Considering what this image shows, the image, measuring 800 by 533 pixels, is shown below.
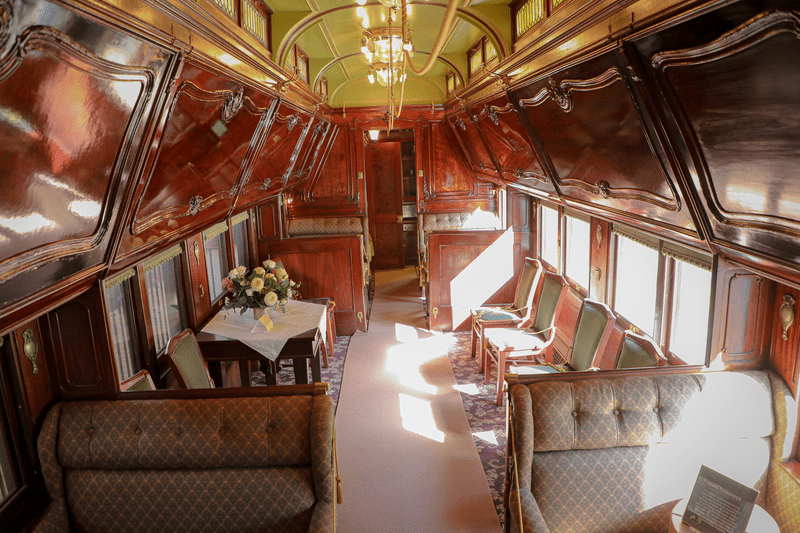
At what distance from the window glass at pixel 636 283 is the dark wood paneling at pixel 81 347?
334cm

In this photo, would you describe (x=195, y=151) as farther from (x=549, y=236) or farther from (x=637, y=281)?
(x=549, y=236)

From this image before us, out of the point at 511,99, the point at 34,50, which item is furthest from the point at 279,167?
the point at 34,50

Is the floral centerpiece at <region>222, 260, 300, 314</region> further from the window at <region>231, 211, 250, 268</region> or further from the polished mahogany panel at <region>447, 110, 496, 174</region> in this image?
the polished mahogany panel at <region>447, 110, 496, 174</region>

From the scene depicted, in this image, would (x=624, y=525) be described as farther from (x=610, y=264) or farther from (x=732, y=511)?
(x=610, y=264)

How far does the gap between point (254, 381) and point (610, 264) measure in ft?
11.5

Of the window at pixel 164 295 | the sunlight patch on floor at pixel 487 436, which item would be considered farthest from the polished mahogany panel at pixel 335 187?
the sunlight patch on floor at pixel 487 436

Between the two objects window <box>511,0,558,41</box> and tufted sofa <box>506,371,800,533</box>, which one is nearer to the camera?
tufted sofa <box>506,371,800,533</box>

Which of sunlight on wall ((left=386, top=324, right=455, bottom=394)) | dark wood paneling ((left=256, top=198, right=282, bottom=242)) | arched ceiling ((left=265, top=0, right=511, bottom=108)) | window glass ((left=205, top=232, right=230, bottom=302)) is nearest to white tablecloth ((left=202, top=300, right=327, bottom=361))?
window glass ((left=205, top=232, right=230, bottom=302))

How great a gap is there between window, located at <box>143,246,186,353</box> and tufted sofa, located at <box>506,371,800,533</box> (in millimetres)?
2488

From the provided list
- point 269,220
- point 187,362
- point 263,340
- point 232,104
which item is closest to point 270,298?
point 263,340

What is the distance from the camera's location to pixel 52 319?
2457 millimetres

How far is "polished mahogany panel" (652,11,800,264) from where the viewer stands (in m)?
1.27

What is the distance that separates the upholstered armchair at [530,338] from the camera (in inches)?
180

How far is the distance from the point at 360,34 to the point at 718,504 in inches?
172
